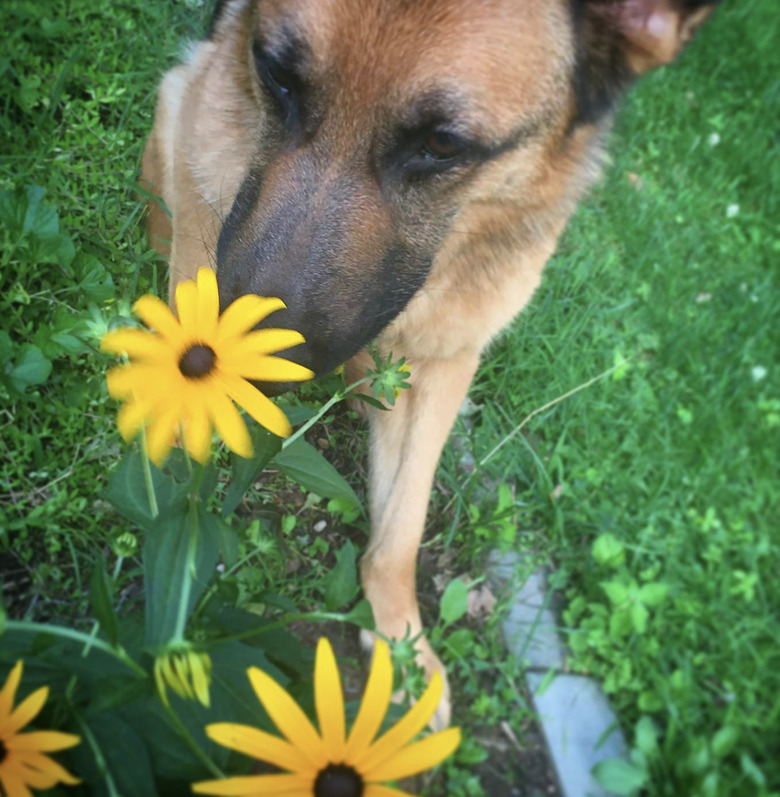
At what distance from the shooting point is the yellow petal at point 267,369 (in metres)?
0.85

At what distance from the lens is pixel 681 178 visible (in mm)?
3318

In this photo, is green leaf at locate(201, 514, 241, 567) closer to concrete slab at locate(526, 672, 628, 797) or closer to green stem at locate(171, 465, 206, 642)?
green stem at locate(171, 465, 206, 642)

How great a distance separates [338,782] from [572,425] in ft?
5.71

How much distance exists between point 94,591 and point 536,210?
4.74 ft

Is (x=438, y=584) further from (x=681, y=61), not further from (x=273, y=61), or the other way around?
(x=681, y=61)

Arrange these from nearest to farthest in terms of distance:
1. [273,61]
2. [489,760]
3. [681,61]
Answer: [273,61], [489,760], [681,61]

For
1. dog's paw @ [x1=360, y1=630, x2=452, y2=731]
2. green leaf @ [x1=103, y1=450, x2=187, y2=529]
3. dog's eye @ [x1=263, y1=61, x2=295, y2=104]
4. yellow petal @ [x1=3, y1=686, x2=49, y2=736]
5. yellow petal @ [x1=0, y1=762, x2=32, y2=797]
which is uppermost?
dog's eye @ [x1=263, y1=61, x2=295, y2=104]

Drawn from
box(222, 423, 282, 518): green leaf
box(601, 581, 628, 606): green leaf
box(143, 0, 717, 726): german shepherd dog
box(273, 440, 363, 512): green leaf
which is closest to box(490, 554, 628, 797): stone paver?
box(601, 581, 628, 606): green leaf

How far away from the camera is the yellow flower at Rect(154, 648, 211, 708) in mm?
700

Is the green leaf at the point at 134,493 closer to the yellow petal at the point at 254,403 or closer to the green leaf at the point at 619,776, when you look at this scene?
the yellow petal at the point at 254,403

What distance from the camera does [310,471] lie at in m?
1.17

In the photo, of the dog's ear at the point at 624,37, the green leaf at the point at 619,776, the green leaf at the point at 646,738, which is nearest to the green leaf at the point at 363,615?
the green leaf at the point at 619,776

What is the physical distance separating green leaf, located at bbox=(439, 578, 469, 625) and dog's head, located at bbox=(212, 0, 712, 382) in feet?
2.07

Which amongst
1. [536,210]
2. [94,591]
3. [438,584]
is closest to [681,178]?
[536,210]
